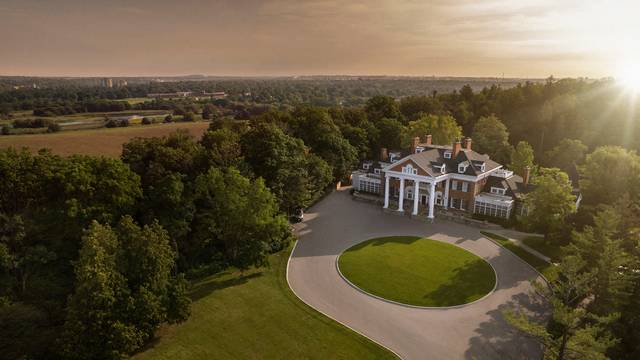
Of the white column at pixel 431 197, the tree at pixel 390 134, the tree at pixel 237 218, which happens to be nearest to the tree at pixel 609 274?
the white column at pixel 431 197

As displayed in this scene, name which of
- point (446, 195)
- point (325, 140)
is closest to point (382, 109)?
point (325, 140)

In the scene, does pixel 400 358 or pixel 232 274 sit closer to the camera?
pixel 400 358

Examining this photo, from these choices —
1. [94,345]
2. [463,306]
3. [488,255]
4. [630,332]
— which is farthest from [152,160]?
[630,332]

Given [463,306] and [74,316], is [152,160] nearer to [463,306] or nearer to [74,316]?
[74,316]

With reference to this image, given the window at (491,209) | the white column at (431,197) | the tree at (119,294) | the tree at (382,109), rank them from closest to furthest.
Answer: the tree at (119,294) → the window at (491,209) → the white column at (431,197) → the tree at (382,109)

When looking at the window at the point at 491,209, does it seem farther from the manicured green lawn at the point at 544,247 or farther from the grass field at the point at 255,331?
the grass field at the point at 255,331

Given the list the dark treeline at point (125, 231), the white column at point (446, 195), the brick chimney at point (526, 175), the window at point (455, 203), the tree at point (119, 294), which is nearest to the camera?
the tree at point (119, 294)

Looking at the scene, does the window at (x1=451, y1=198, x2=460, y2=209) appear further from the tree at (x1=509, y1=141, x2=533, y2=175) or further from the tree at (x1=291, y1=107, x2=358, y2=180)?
the tree at (x1=291, y1=107, x2=358, y2=180)
